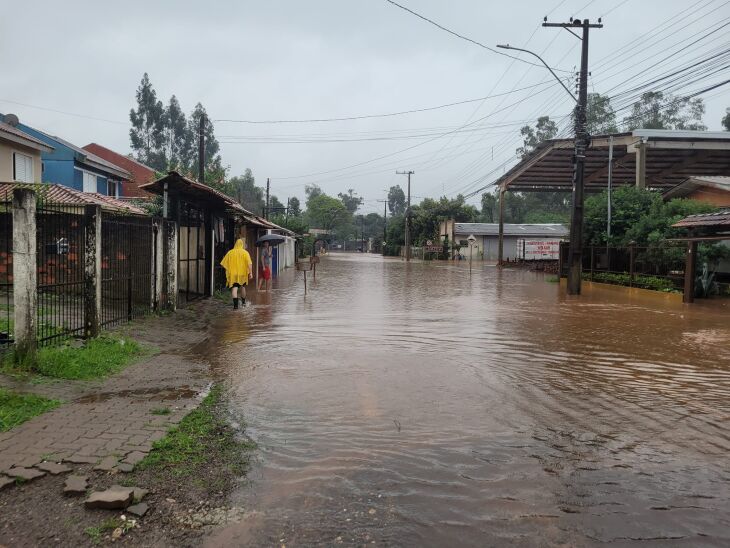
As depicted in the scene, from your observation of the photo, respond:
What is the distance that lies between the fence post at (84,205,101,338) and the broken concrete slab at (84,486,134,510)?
536cm

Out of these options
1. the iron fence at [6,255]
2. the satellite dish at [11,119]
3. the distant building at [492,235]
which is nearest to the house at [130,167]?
the satellite dish at [11,119]

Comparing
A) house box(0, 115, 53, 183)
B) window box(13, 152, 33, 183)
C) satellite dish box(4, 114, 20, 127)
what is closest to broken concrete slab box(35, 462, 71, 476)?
house box(0, 115, 53, 183)

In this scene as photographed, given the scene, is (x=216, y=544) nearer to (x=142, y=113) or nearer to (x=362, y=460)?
(x=362, y=460)

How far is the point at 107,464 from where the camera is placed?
4.06 m

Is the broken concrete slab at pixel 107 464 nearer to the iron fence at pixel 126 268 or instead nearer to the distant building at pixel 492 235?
the iron fence at pixel 126 268

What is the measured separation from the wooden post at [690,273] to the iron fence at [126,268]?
50.1 feet

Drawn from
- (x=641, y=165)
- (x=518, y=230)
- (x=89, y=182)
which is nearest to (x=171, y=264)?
(x=89, y=182)

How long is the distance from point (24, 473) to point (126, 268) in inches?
278

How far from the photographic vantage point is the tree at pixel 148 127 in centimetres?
7281

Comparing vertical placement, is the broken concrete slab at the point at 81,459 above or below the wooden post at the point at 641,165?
below

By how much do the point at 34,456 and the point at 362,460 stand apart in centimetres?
238

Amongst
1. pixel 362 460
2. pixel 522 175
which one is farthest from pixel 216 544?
pixel 522 175

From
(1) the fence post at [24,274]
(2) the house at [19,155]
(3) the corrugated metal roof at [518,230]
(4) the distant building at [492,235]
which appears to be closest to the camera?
(1) the fence post at [24,274]

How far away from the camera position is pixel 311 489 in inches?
154
